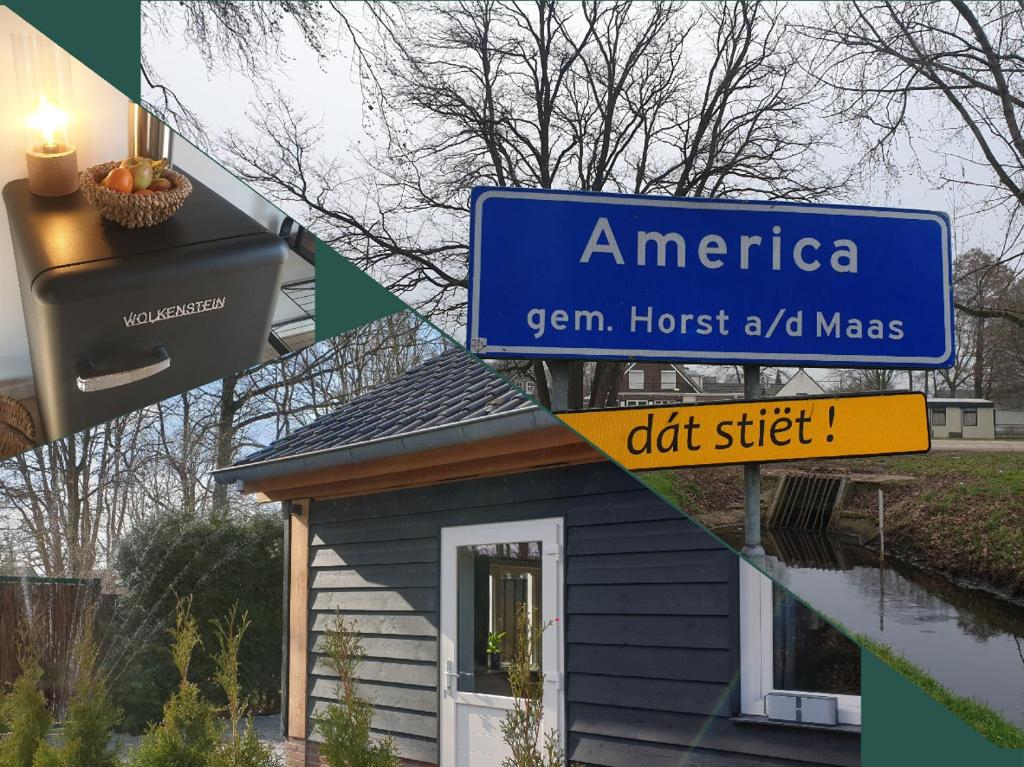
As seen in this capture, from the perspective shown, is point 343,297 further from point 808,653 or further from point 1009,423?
point 1009,423

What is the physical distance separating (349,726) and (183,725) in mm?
305

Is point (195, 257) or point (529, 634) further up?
point (195, 257)

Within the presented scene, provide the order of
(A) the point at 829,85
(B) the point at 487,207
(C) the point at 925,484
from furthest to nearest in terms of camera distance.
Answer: (A) the point at 829,85
(C) the point at 925,484
(B) the point at 487,207

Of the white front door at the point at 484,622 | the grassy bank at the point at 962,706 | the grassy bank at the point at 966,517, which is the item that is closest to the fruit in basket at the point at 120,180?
the white front door at the point at 484,622

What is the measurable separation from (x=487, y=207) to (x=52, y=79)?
4.81 feet

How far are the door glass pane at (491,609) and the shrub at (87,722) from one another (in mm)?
597

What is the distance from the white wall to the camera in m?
1.45

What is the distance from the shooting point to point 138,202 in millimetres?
1434

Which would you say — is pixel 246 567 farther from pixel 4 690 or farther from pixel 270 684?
pixel 4 690

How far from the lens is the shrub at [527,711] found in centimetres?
116

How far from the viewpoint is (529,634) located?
118cm

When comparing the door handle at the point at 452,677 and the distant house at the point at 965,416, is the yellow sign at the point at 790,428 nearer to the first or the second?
the door handle at the point at 452,677

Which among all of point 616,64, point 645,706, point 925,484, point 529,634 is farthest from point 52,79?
point 616,64
